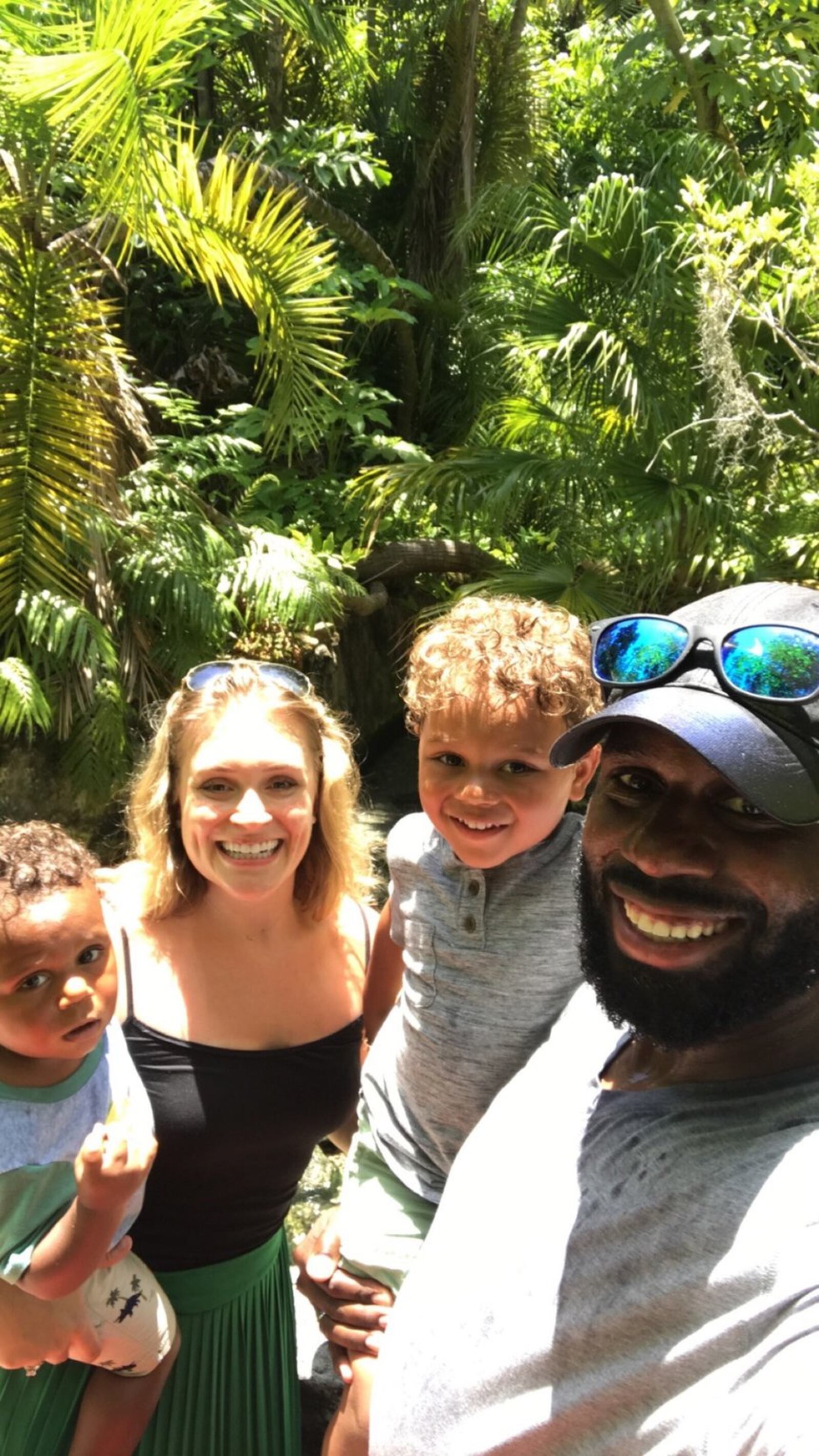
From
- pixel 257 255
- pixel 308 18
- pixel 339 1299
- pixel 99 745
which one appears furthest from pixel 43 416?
pixel 339 1299

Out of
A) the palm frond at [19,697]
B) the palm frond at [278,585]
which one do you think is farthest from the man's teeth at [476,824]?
the palm frond at [278,585]

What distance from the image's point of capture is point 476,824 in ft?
5.64

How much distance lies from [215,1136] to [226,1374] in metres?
0.47

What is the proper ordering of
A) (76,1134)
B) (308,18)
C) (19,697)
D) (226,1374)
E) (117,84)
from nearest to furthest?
(76,1134) → (226,1374) → (117,84) → (19,697) → (308,18)

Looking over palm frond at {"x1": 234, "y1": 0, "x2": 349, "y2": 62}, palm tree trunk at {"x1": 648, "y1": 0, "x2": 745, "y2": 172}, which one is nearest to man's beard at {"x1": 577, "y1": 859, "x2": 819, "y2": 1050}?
palm frond at {"x1": 234, "y1": 0, "x2": 349, "y2": 62}

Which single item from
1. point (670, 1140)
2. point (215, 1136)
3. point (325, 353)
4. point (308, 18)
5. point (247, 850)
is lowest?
point (215, 1136)

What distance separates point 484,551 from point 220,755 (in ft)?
27.0

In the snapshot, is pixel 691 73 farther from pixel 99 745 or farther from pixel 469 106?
pixel 99 745

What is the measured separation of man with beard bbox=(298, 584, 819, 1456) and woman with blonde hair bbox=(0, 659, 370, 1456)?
0.73 metres

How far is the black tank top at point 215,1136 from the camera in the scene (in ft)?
6.02

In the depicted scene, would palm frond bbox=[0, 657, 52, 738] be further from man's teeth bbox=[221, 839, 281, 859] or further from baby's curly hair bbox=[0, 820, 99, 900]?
man's teeth bbox=[221, 839, 281, 859]

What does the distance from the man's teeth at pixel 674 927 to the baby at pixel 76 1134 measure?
0.90 metres

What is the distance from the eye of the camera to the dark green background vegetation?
612cm

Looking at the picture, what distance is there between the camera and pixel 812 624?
1.09m
